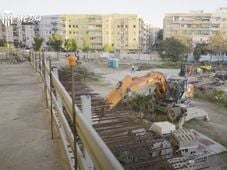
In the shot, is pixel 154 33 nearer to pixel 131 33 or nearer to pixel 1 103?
pixel 131 33

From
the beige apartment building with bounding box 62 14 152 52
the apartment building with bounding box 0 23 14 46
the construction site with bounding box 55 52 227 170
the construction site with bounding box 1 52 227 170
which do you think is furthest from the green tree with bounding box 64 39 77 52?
the construction site with bounding box 55 52 227 170

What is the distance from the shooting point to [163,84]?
18.8 metres

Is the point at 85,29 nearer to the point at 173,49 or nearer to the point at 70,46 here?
the point at 70,46

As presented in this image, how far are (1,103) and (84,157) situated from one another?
14.8 ft

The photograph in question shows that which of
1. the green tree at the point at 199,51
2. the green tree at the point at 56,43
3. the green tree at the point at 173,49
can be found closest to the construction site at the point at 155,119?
the green tree at the point at 173,49

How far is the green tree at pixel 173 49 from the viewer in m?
62.1

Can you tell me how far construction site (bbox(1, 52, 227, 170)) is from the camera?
4.62 meters

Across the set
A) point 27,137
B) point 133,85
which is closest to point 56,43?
point 133,85

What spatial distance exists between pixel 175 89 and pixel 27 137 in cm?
1493

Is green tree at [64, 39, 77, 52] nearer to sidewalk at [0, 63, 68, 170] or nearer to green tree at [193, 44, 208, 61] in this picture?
green tree at [193, 44, 208, 61]

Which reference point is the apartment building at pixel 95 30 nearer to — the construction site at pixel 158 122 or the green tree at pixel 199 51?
the green tree at pixel 199 51

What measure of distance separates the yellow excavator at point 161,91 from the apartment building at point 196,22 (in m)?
88.9

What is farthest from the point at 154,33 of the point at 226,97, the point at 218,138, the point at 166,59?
the point at 218,138

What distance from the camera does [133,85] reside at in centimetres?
1684
